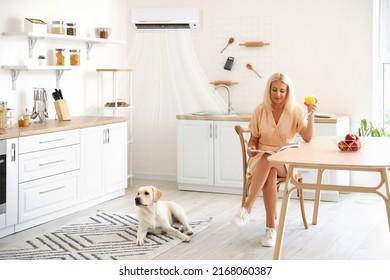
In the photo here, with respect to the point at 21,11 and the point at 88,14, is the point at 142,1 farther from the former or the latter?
the point at 21,11

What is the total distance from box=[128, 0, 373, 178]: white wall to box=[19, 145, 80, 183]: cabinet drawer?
1577 mm

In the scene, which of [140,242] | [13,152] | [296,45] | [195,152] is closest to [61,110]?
[13,152]

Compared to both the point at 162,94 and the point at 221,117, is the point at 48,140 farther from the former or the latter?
the point at 162,94

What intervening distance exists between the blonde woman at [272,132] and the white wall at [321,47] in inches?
63.1

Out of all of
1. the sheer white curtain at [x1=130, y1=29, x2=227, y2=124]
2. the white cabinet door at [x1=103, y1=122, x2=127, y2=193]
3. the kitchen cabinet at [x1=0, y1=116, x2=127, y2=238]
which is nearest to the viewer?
the kitchen cabinet at [x1=0, y1=116, x2=127, y2=238]

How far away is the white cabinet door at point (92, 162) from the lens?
506cm

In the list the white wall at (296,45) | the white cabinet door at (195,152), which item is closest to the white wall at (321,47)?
the white wall at (296,45)

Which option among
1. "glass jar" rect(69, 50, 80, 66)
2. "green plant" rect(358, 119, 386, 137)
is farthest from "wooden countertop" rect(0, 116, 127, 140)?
"green plant" rect(358, 119, 386, 137)

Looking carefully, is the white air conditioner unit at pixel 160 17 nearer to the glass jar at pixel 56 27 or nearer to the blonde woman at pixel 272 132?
the glass jar at pixel 56 27

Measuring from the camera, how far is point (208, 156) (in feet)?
19.0

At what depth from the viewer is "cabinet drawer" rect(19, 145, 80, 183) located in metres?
4.42

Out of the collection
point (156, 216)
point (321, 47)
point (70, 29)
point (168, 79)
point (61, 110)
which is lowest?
point (156, 216)

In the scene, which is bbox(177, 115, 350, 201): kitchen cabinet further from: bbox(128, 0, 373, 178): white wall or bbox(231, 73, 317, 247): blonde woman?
bbox(231, 73, 317, 247): blonde woman

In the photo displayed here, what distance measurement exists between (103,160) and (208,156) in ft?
3.14
